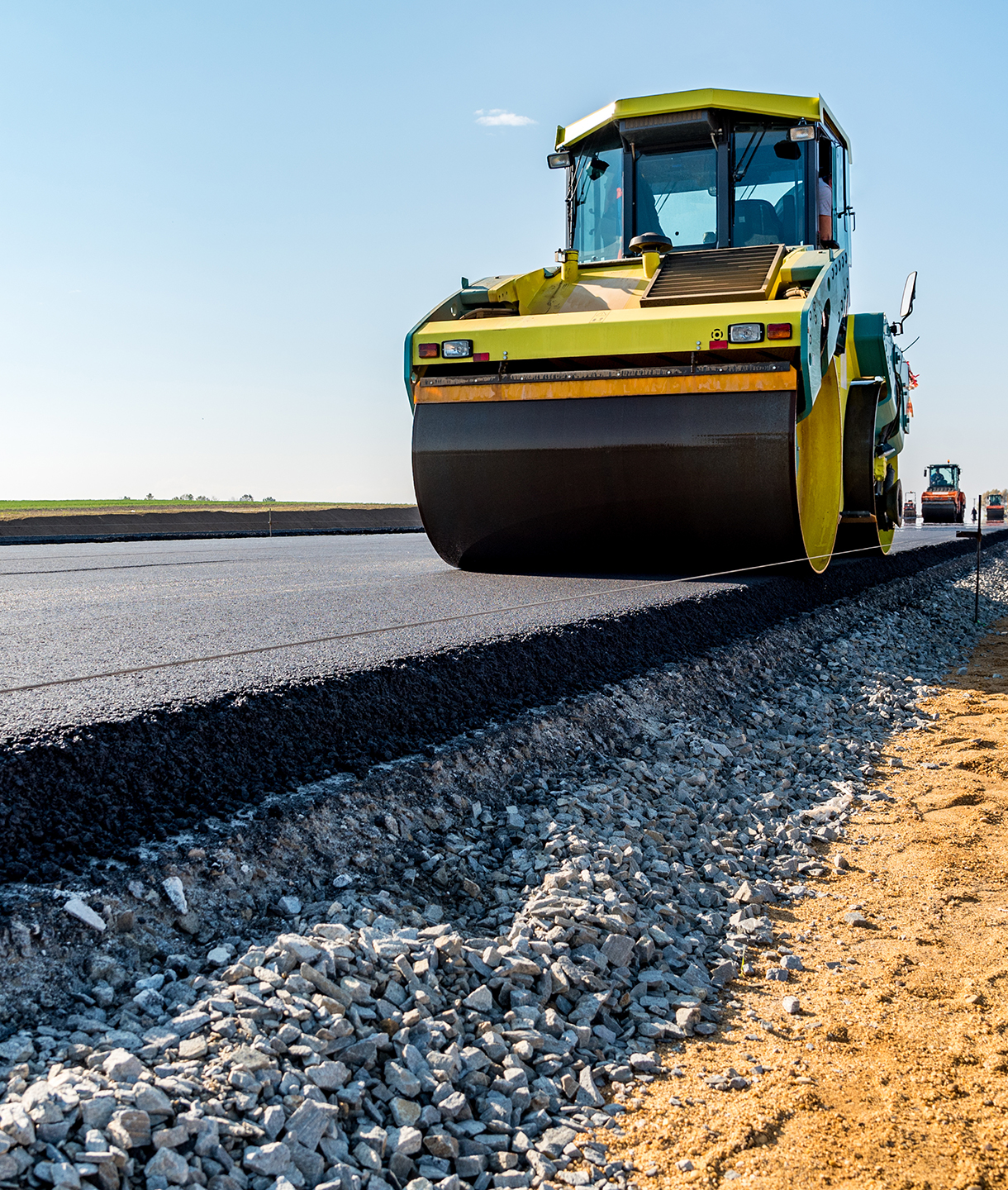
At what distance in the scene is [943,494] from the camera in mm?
38562

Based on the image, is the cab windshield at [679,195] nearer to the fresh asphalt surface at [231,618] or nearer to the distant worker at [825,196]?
the distant worker at [825,196]

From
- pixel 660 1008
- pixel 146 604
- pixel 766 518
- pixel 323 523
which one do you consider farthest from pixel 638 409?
pixel 323 523

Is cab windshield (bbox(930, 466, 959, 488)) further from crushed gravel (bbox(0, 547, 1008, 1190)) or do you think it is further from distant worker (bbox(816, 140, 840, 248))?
crushed gravel (bbox(0, 547, 1008, 1190))

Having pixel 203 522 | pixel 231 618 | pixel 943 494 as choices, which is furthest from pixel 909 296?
pixel 943 494

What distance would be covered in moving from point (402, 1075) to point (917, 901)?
1991mm

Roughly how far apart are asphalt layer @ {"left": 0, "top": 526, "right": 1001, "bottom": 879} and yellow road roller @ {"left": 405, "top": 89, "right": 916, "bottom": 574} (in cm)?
38

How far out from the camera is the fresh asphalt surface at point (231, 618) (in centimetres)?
334

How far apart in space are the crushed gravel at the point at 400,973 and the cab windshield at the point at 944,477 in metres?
38.1

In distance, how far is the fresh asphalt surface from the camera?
132 inches

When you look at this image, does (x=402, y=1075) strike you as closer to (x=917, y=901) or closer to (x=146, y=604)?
(x=917, y=901)

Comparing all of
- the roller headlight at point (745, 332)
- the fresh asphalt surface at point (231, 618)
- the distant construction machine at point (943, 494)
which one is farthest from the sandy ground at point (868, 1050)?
the distant construction machine at point (943, 494)

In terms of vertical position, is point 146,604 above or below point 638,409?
below

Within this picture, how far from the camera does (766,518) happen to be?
6340 mm

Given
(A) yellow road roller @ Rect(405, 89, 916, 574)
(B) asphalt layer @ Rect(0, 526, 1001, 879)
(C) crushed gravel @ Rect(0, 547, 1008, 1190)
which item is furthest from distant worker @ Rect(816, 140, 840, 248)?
(C) crushed gravel @ Rect(0, 547, 1008, 1190)
